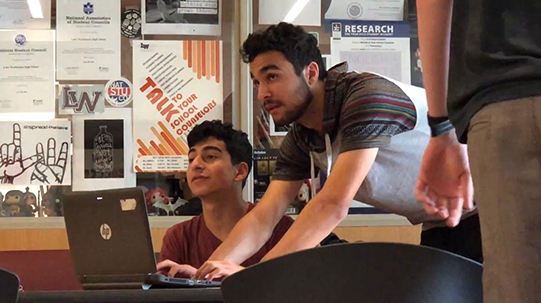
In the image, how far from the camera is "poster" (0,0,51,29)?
2613 millimetres

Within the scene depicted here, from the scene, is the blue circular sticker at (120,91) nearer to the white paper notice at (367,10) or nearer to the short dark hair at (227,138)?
the short dark hair at (227,138)

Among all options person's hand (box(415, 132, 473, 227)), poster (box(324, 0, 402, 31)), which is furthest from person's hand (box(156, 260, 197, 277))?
poster (box(324, 0, 402, 31))

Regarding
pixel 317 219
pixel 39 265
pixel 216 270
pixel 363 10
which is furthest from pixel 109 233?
pixel 363 10

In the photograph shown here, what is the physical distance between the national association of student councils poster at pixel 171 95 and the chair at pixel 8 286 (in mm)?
1660

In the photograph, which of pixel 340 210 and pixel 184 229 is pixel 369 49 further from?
pixel 340 210

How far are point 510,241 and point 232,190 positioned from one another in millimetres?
1595

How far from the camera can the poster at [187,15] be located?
2.66m

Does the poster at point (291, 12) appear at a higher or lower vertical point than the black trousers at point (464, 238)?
higher

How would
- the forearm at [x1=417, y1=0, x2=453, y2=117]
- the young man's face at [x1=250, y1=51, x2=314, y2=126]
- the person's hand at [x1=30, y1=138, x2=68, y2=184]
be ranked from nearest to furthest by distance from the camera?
the forearm at [x1=417, y1=0, x2=453, y2=117] → the young man's face at [x1=250, y1=51, x2=314, y2=126] → the person's hand at [x1=30, y1=138, x2=68, y2=184]

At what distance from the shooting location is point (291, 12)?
2678 mm

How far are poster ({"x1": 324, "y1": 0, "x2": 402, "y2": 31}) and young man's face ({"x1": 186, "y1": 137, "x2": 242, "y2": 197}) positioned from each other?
2.50 ft

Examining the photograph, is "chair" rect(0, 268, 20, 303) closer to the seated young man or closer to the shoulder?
the seated young man

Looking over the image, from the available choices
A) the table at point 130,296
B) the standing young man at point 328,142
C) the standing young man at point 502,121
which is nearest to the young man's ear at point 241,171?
the standing young man at point 328,142

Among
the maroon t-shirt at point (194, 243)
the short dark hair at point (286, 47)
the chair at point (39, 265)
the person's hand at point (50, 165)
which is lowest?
the chair at point (39, 265)
